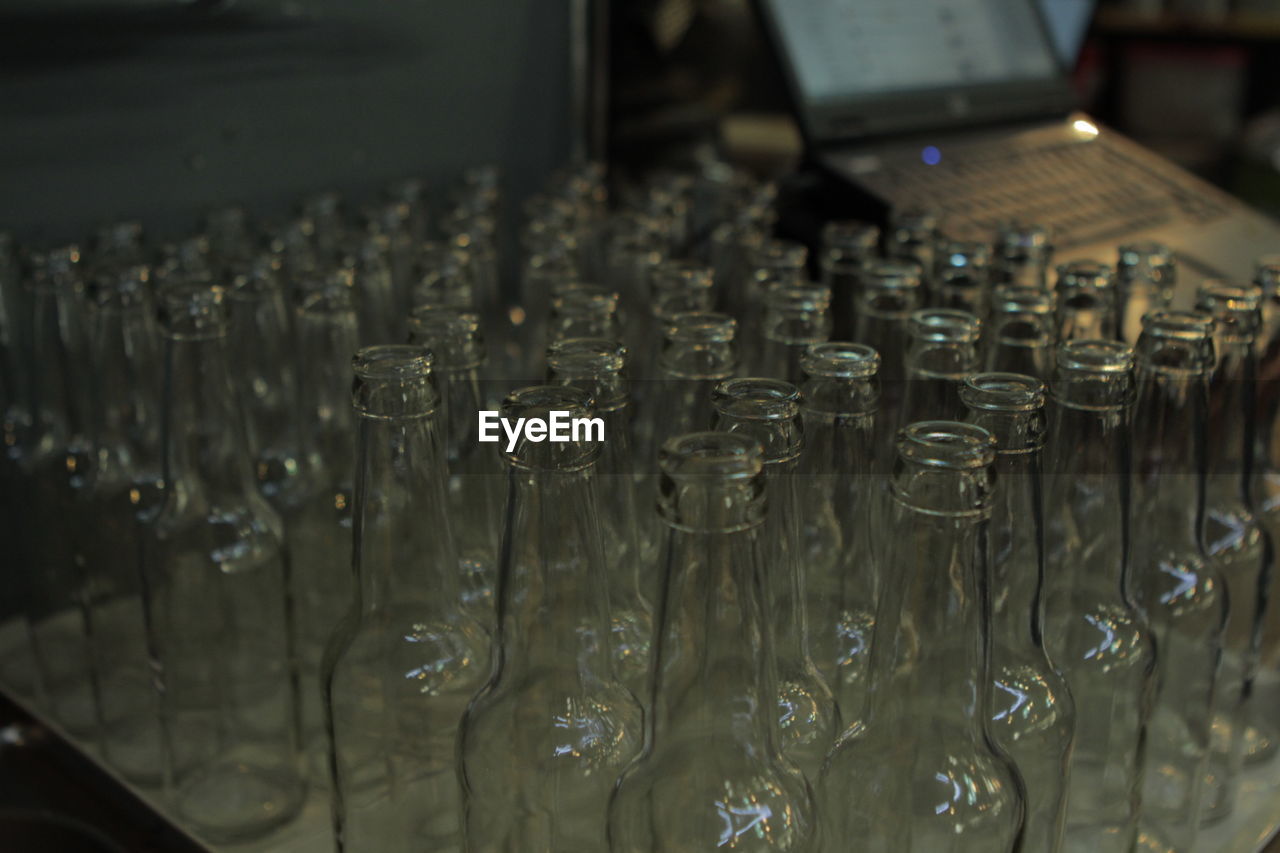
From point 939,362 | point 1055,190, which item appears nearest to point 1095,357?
point 939,362

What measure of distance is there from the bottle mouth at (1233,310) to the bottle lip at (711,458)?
1.23 ft

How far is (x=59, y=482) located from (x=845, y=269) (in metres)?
0.51

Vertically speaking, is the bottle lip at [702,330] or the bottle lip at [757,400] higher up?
the bottle lip at [702,330]

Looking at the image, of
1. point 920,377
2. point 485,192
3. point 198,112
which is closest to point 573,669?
point 920,377

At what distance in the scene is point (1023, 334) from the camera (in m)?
0.56

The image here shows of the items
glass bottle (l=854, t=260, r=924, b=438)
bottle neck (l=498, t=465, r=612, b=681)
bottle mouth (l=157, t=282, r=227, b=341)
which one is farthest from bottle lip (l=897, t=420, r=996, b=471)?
bottle mouth (l=157, t=282, r=227, b=341)

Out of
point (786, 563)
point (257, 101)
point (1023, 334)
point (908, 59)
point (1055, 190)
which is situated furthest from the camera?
point (908, 59)

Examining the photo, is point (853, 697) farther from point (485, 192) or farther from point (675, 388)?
point (485, 192)

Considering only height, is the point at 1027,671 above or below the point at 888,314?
below

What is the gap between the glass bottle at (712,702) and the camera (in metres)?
0.36

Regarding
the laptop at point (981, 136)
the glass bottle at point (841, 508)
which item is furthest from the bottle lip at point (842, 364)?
the laptop at point (981, 136)

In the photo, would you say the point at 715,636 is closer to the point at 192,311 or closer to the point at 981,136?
the point at 192,311

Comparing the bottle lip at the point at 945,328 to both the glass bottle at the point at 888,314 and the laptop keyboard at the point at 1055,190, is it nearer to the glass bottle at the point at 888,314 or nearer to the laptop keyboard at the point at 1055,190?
the glass bottle at the point at 888,314

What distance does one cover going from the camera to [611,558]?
53cm
